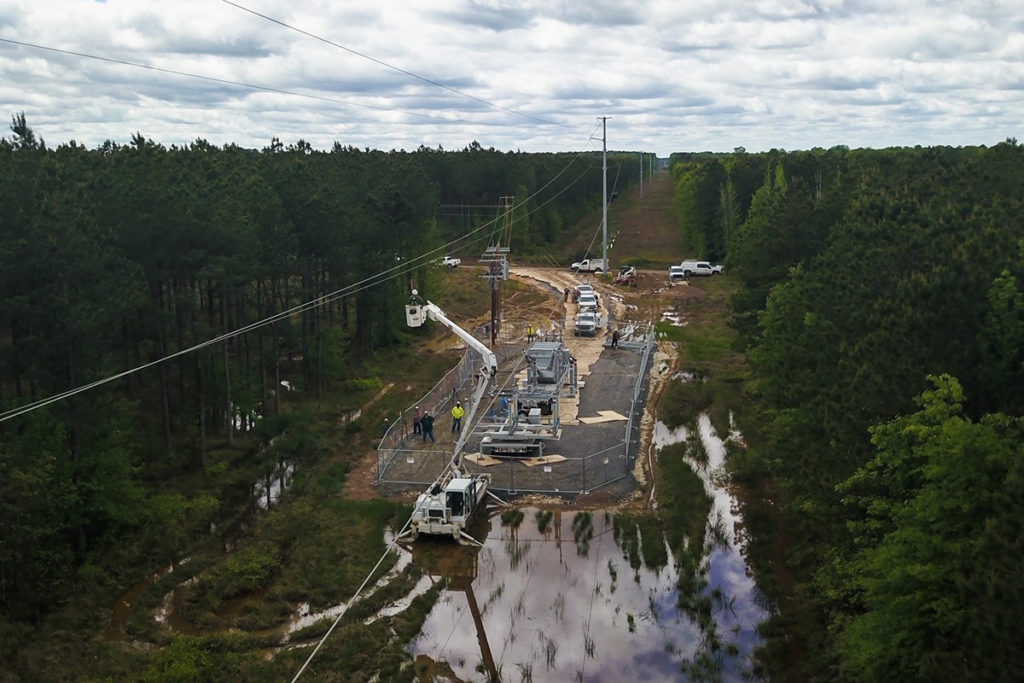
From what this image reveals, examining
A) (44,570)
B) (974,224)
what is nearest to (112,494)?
(44,570)

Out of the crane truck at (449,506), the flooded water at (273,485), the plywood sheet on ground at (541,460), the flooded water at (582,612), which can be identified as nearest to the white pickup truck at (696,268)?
the plywood sheet on ground at (541,460)

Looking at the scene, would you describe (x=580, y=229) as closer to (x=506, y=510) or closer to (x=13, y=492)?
(x=506, y=510)

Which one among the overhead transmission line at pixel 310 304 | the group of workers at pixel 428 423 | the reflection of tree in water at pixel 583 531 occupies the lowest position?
the reflection of tree in water at pixel 583 531

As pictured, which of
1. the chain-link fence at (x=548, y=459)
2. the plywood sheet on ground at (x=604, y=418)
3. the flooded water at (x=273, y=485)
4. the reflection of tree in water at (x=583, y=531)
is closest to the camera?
the reflection of tree in water at (x=583, y=531)

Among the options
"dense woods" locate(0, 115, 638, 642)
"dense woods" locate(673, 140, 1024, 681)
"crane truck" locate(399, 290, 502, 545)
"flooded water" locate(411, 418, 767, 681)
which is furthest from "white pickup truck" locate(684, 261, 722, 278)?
"crane truck" locate(399, 290, 502, 545)

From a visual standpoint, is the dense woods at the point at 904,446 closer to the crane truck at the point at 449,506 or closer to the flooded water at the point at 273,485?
the crane truck at the point at 449,506

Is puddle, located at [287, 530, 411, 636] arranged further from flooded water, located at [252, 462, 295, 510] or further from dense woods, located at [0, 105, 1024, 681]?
flooded water, located at [252, 462, 295, 510]
